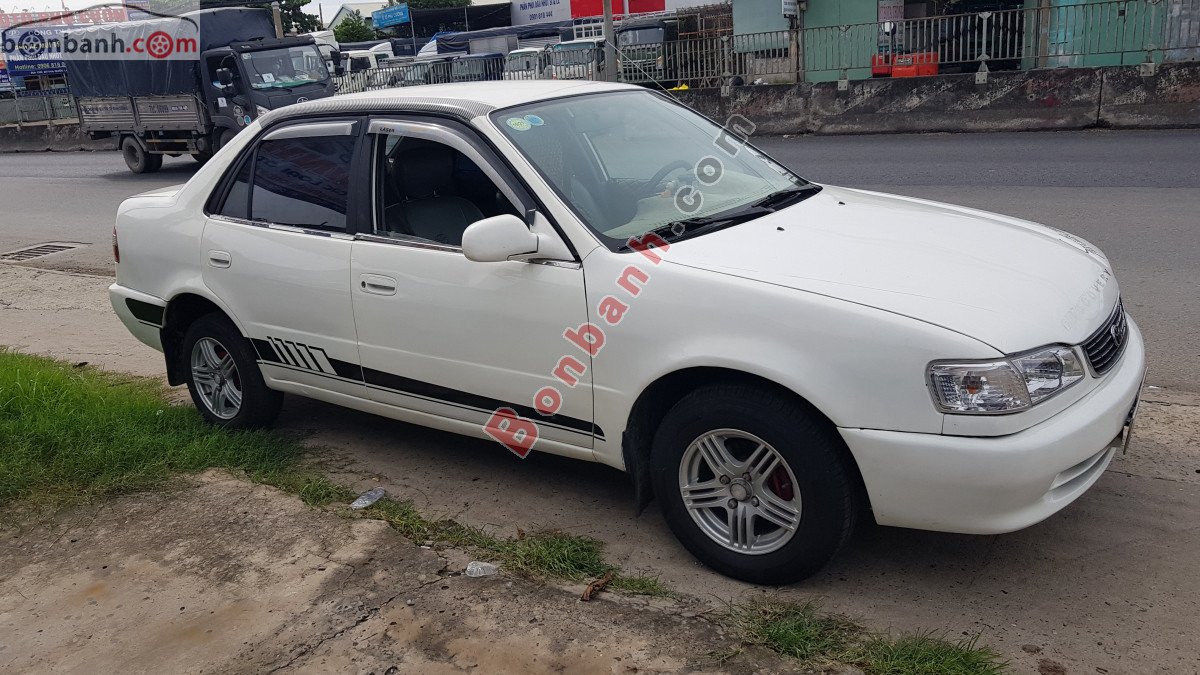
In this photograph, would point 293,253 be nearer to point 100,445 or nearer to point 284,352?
point 284,352

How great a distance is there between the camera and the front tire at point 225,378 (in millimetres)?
5180

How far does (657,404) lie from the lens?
3.79 metres

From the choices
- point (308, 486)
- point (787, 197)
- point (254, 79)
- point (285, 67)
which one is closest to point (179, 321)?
point (308, 486)

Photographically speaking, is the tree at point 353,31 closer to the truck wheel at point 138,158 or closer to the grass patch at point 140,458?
the truck wheel at point 138,158

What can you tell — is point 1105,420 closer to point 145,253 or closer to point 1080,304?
point 1080,304

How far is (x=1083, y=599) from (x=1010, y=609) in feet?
0.82

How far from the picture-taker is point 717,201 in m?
4.32

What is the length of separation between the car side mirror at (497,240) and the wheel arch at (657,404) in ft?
2.32

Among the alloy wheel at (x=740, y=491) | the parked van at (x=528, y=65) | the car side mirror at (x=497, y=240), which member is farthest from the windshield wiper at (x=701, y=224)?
the parked van at (x=528, y=65)

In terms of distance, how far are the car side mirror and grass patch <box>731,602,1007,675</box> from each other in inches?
59.1

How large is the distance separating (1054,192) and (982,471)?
8.34 meters

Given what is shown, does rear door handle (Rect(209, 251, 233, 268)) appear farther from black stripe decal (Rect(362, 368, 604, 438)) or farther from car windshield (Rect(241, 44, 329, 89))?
car windshield (Rect(241, 44, 329, 89))

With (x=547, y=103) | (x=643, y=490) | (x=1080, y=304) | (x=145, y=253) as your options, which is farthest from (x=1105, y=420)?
(x=145, y=253)

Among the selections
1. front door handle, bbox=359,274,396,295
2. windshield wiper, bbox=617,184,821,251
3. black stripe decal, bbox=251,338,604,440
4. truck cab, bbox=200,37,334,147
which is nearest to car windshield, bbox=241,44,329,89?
truck cab, bbox=200,37,334,147
